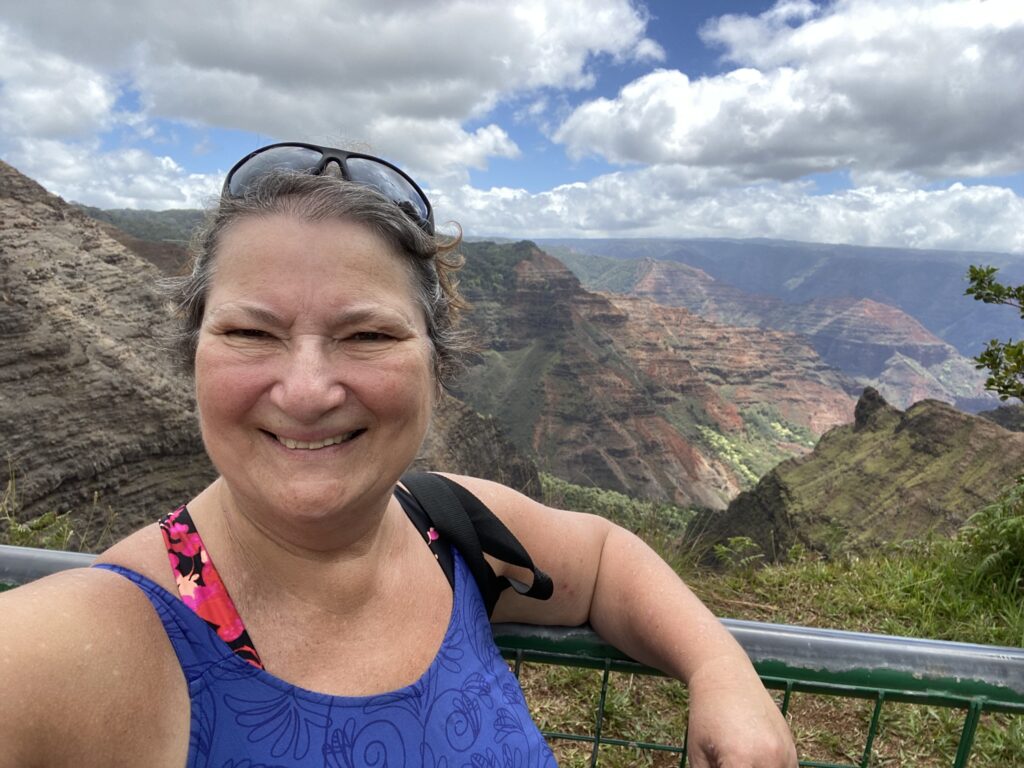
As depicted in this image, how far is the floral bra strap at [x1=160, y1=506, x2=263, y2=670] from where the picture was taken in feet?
3.47

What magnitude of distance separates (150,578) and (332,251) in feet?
1.88

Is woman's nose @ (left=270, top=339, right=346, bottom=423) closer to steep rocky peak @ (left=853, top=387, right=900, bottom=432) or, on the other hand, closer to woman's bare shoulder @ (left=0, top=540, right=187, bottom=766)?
woman's bare shoulder @ (left=0, top=540, right=187, bottom=766)

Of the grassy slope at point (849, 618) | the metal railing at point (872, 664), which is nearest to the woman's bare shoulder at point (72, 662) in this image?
the metal railing at point (872, 664)

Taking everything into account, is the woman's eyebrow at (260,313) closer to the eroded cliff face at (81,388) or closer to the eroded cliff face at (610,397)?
the eroded cliff face at (81,388)

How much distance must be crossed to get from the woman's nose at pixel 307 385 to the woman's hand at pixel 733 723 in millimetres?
858

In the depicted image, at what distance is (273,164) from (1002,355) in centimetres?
531

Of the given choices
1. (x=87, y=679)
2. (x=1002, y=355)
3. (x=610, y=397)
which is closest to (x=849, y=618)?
(x=1002, y=355)

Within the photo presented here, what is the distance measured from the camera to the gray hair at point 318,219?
1.19 meters

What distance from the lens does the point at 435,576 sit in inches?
56.4

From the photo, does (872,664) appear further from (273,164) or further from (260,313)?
(273,164)

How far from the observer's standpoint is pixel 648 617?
1.46 meters

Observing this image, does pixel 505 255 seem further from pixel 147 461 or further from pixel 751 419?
pixel 147 461

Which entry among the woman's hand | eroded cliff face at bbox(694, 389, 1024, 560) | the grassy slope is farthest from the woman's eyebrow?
eroded cliff face at bbox(694, 389, 1024, 560)

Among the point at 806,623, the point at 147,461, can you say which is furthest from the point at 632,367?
the point at 806,623
